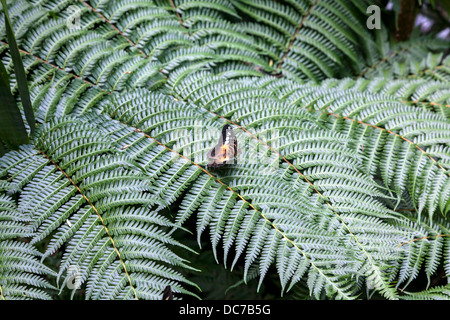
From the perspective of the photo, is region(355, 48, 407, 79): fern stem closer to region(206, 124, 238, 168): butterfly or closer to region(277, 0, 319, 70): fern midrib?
region(277, 0, 319, 70): fern midrib

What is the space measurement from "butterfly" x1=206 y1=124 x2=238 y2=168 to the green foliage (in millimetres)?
41

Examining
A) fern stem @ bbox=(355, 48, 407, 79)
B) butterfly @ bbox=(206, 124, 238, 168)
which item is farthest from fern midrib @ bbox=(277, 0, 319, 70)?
butterfly @ bbox=(206, 124, 238, 168)

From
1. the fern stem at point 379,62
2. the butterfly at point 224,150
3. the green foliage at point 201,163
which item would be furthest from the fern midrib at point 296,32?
the butterfly at point 224,150

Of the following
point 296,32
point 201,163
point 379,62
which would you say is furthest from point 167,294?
point 379,62

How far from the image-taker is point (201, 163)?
1212 millimetres

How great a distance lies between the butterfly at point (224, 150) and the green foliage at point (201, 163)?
41 mm

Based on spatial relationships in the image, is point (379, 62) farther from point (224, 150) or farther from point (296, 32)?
point (224, 150)

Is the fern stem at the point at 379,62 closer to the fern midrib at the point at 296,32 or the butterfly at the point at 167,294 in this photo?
the fern midrib at the point at 296,32

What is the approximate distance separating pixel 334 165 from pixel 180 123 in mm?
528

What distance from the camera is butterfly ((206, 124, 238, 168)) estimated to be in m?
1.17

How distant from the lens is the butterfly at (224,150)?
117 centimetres

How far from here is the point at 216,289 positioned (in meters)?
1.63

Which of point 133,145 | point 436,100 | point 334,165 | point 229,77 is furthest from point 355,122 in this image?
point 133,145

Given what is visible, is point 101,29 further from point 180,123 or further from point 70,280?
point 70,280
